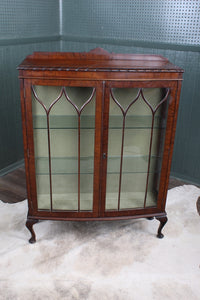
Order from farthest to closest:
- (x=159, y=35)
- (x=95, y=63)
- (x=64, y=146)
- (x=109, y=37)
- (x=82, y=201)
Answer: (x=109, y=37) < (x=159, y=35) < (x=82, y=201) < (x=64, y=146) < (x=95, y=63)

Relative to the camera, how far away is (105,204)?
2.04 m

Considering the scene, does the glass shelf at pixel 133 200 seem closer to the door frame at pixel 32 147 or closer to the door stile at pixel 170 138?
the door stile at pixel 170 138

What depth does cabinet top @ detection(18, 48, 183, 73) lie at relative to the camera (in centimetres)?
169

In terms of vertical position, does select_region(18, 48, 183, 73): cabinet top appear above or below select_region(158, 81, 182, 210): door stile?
above

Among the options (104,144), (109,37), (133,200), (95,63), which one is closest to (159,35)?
(109,37)

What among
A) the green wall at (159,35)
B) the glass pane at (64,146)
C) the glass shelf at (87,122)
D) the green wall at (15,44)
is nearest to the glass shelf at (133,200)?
the glass pane at (64,146)

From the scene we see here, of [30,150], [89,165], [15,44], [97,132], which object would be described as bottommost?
[89,165]

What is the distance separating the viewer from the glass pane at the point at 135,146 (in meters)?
1.82

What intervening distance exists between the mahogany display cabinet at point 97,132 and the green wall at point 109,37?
0.85m

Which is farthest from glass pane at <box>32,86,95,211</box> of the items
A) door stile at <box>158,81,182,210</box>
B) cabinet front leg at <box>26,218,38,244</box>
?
door stile at <box>158,81,182,210</box>

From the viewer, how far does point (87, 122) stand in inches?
73.1

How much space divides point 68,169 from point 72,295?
75 centimetres

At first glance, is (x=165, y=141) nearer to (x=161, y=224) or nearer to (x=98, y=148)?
(x=98, y=148)

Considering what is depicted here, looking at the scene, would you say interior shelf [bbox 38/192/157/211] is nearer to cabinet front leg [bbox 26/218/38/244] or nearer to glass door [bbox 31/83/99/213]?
glass door [bbox 31/83/99/213]
